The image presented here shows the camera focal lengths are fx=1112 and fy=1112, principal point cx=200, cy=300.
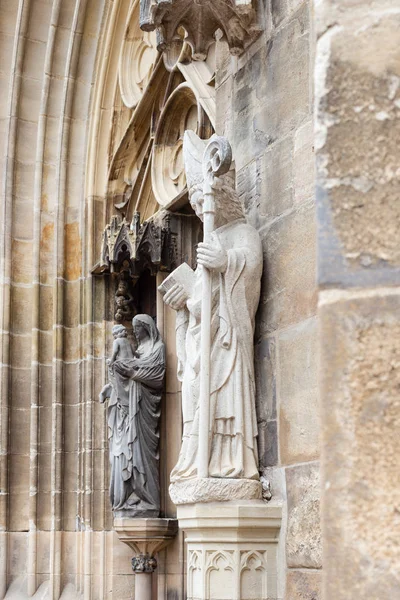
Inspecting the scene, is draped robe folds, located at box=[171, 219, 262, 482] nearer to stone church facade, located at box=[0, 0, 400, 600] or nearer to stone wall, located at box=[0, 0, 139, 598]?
stone church facade, located at box=[0, 0, 400, 600]

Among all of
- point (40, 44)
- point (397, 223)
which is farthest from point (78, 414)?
point (397, 223)

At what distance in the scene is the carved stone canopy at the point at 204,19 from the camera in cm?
593

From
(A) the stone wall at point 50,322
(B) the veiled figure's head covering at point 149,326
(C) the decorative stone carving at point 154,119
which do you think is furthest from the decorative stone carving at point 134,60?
(B) the veiled figure's head covering at point 149,326

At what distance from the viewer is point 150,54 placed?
30.7 ft

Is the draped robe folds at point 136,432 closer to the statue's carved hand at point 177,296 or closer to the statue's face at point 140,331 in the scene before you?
the statue's face at point 140,331

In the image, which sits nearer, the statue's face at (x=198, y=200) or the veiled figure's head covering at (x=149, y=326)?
the statue's face at (x=198, y=200)

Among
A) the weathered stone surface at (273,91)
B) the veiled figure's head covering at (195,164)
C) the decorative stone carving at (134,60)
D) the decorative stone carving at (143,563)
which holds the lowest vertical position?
the decorative stone carving at (143,563)

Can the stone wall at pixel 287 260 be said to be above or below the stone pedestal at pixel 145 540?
above

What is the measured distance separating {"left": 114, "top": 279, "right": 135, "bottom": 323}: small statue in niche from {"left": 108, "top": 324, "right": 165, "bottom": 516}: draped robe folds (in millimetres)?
765

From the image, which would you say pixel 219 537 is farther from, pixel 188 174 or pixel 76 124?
pixel 76 124

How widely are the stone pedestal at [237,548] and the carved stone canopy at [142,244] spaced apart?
3328mm

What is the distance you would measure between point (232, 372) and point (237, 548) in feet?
2.77

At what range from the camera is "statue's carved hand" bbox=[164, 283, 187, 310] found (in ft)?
19.1

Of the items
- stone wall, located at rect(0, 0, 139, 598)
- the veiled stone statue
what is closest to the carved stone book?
the veiled stone statue
